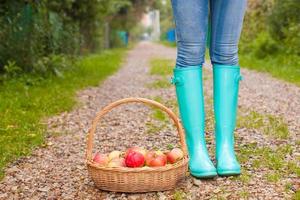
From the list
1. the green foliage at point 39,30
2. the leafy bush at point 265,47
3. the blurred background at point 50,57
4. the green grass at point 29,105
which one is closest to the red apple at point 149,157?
the green grass at point 29,105

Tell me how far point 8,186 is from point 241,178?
1292mm

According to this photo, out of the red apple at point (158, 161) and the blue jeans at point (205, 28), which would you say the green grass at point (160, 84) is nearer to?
the blue jeans at point (205, 28)

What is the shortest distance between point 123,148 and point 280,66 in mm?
6967

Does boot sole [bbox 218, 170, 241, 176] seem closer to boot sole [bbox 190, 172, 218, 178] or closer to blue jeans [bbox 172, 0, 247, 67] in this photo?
boot sole [bbox 190, 172, 218, 178]

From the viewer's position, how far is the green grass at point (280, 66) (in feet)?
28.8

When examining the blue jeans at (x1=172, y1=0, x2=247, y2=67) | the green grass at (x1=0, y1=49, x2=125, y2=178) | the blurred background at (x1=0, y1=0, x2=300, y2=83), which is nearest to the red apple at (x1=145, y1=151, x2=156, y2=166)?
the blue jeans at (x1=172, y1=0, x2=247, y2=67)

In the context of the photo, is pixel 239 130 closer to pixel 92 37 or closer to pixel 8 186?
pixel 8 186

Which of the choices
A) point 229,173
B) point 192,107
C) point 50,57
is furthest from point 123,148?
point 50,57

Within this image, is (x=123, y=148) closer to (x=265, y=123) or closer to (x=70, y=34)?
(x=265, y=123)

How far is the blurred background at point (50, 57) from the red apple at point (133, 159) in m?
1.10

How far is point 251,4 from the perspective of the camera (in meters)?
15.3

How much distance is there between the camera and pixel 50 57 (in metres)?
9.20

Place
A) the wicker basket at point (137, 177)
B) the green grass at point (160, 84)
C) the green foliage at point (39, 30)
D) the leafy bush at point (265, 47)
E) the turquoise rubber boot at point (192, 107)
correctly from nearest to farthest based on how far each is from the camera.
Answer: the wicker basket at point (137, 177) < the turquoise rubber boot at point (192, 107) < the green foliage at point (39, 30) < the green grass at point (160, 84) < the leafy bush at point (265, 47)

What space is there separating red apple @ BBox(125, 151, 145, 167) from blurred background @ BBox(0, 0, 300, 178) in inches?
43.5
